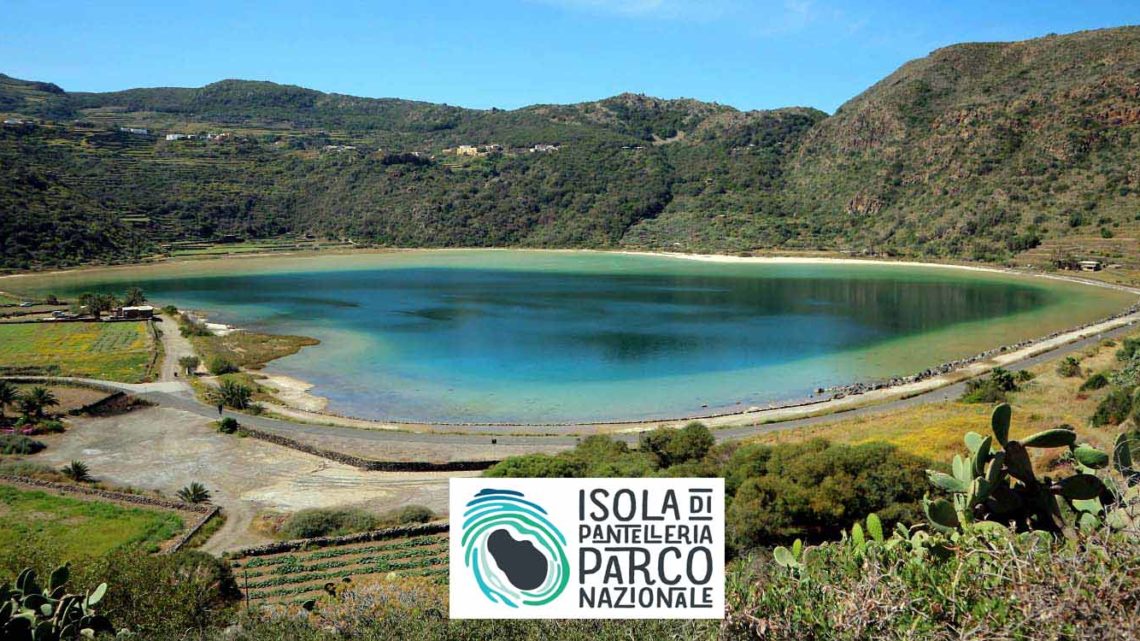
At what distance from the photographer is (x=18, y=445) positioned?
25.3m

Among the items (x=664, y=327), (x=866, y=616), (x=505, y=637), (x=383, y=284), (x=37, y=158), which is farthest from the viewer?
(x=37, y=158)

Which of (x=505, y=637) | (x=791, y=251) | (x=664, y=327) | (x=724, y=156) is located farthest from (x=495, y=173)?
(x=505, y=637)

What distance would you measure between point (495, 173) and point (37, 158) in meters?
82.7

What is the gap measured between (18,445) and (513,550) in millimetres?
27107

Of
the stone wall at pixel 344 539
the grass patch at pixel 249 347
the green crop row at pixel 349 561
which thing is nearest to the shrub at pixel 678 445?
the stone wall at pixel 344 539

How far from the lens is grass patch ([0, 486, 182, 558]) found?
674 inches

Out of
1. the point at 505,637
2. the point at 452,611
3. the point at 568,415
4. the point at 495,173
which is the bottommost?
the point at 568,415

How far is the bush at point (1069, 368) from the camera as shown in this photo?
103 feet

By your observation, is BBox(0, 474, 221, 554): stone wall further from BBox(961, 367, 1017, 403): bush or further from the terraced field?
BBox(961, 367, 1017, 403): bush

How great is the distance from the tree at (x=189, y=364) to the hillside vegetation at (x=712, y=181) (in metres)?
65.9

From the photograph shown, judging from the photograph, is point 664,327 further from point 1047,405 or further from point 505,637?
point 505,637

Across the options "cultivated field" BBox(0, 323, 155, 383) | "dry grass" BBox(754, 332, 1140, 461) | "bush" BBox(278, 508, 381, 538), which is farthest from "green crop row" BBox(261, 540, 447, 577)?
"cultivated field" BBox(0, 323, 155, 383)

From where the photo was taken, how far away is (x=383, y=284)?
87562 mm

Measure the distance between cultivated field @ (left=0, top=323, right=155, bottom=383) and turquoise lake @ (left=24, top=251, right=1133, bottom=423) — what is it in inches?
314
